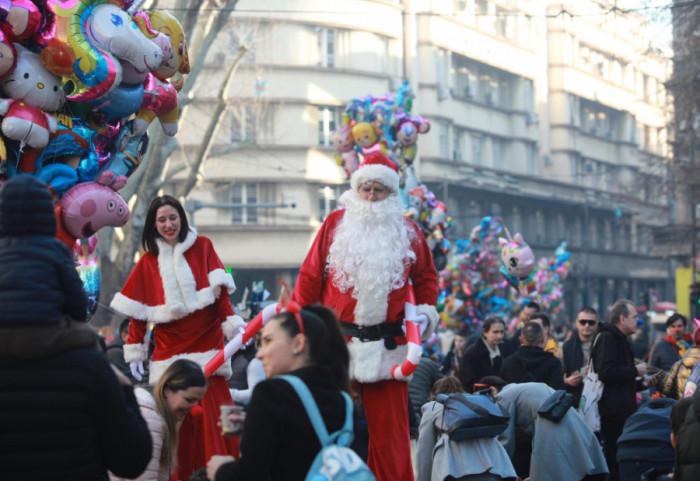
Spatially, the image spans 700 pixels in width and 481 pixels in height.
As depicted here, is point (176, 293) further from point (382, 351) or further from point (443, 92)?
point (443, 92)

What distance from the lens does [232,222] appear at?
40.4 metres

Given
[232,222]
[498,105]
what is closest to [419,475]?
[232,222]

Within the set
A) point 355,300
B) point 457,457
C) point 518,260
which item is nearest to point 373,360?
point 355,300

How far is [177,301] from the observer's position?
709 cm

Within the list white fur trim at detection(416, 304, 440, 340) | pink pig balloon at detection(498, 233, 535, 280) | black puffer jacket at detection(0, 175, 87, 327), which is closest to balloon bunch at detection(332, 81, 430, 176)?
pink pig balloon at detection(498, 233, 535, 280)

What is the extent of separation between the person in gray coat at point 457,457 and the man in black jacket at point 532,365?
70.5 inches

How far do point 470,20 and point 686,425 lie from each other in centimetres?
4479

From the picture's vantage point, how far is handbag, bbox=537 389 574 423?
8.23 meters

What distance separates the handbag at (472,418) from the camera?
7590 mm

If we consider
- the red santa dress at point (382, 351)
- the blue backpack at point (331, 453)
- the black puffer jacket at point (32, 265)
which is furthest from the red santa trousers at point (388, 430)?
the black puffer jacket at point (32, 265)

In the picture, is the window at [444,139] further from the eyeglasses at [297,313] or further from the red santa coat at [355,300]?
the eyeglasses at [297,313]

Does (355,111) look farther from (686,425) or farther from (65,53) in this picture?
(686,425)

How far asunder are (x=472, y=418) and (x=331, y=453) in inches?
139

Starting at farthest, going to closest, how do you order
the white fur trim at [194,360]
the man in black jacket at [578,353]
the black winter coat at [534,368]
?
the man in black jacket at [578,353] < the black winter coat at [534,368] < the white fur trim at [194,360]
